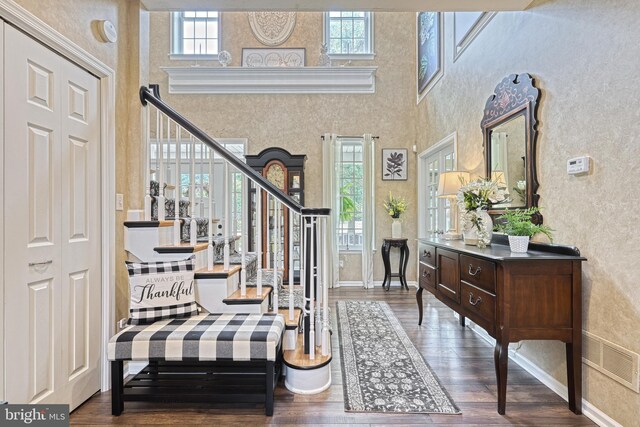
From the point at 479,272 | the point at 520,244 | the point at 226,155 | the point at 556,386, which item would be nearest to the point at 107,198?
the point at 226,155

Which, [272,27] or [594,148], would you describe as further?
[272,27]

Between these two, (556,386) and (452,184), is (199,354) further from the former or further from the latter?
(452,184)

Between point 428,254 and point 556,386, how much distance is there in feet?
4.28

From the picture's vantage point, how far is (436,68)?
4250mm

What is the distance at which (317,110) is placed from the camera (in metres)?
5.22

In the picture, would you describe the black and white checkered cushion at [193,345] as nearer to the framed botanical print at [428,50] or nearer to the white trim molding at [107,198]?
the white trim molding at [107,198]

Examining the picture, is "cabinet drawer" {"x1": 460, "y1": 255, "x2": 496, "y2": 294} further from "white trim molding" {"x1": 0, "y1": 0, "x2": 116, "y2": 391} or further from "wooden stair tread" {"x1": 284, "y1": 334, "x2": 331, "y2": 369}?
"white trim molding" {"x1": 0, "y1": 0, "x2": 116, "y2": 391}

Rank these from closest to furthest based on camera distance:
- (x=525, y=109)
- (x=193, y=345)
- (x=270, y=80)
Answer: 1. (x=193, y=345)
2. (x=525, y=109)
3. (x=270, y=80)

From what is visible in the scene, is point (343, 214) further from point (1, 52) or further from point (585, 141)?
point (1, 52)

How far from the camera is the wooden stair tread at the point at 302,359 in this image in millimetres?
2076

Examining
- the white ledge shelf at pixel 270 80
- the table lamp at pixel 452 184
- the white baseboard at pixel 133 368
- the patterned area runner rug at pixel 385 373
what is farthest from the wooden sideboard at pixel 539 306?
the white ledge shelf at pixel 270 80

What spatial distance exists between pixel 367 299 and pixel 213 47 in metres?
4.80

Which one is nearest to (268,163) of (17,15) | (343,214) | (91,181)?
(343,214)

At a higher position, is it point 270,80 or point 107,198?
point 270,80
